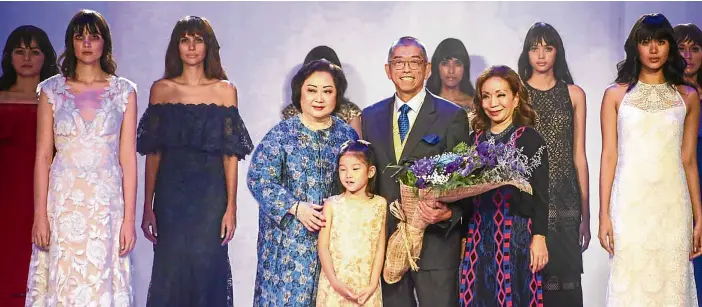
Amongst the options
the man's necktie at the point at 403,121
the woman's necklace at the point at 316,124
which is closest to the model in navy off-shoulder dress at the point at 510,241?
the man's necktie at the point at 403,121

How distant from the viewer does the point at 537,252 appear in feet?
15.8

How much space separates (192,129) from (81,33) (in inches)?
30.3

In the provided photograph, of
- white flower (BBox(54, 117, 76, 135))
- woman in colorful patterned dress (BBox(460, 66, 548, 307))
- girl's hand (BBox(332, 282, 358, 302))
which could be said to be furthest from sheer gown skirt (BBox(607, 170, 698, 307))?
white flower (BBox(54, 117, 76, 135))

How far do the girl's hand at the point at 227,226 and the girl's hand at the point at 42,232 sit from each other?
95 cm

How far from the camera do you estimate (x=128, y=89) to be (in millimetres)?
5336

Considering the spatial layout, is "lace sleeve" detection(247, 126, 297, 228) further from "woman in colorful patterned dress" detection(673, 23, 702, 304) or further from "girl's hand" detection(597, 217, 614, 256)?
"woman in colorful patterned dress" detection(673, 23, 702, 304)

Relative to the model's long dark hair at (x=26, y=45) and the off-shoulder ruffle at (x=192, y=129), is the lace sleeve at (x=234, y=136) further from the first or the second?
the model's long dark hair at (x=26, y=45)

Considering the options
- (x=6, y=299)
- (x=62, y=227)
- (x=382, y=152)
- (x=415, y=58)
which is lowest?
(x=6, y=299)

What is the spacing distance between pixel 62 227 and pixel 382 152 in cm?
163

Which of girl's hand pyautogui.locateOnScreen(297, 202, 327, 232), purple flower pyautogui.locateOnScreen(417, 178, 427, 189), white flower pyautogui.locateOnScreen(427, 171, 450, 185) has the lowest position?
girl's hand pyautogui.locateOnScreen(297, 202, 327, 232)

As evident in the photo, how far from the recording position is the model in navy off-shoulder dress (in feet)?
15.8

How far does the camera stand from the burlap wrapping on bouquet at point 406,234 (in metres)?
4.85

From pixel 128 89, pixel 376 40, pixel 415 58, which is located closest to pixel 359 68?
pixel 376 40

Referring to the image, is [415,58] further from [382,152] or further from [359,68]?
[359,68]
